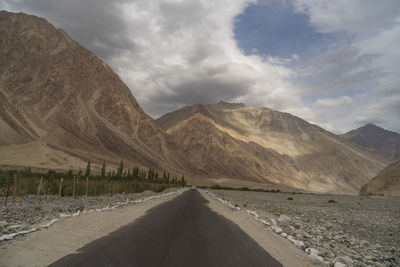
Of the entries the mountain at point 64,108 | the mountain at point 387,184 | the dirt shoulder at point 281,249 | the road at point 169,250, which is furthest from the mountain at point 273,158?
the road at point 169,250

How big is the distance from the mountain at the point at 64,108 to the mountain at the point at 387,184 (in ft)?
257

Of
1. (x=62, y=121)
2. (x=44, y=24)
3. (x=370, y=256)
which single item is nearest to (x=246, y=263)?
(x=370, y=256)

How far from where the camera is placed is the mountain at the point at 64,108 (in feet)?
294

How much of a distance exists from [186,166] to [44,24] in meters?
103

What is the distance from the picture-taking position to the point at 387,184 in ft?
185

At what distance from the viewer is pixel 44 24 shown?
136500 millimetres

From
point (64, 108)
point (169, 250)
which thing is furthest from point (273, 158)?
point (169, 250)

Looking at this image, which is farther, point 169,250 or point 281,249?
point 281,249

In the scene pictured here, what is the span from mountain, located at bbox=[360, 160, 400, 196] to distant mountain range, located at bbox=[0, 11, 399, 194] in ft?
211

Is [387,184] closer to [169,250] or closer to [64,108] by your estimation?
[169,250]

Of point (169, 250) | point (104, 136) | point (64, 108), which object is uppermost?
point (64, 108)

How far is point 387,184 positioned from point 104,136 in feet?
332

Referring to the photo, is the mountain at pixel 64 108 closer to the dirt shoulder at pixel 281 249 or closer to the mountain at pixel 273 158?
the mountain at pixel 273 158

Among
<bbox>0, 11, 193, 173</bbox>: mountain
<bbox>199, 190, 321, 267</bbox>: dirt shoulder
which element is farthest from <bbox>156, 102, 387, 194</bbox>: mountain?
<bbox>199, 190, 321, 267</bbox>: dirt shoulder
